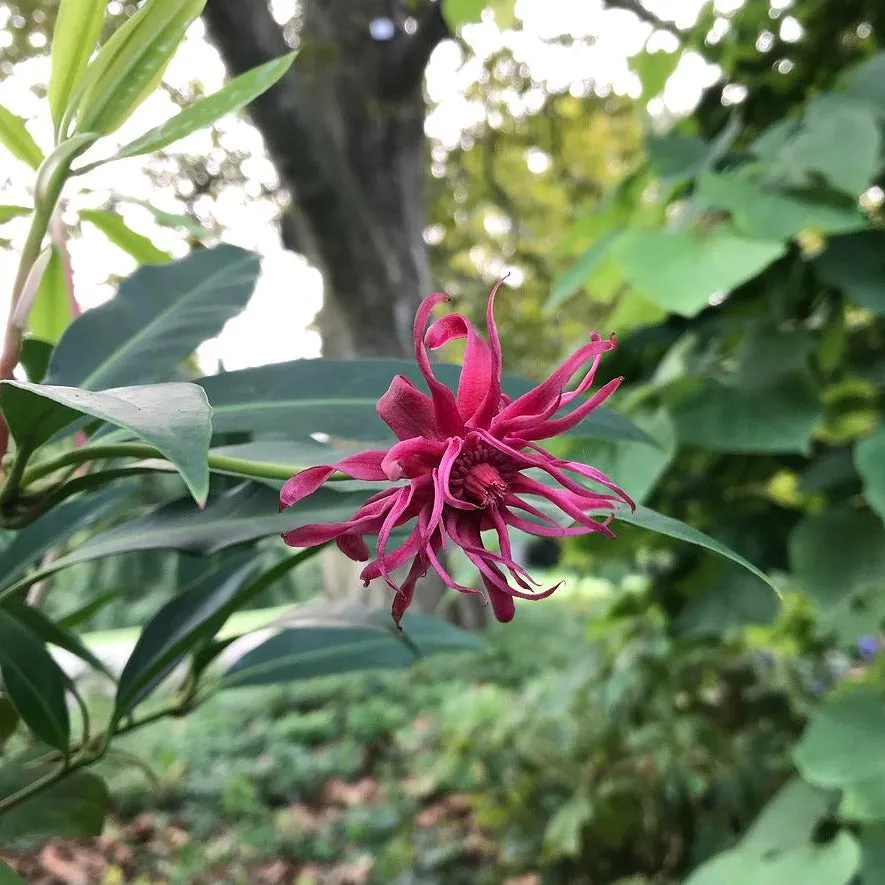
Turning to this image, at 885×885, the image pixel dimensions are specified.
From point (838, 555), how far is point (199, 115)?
0.57 metres

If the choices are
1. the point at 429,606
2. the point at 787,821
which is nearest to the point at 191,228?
the point at 787,821

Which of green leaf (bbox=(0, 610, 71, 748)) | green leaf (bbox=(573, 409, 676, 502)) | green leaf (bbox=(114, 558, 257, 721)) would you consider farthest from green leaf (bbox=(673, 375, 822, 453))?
green leaf (bbox=(0, 610, 71, 748))

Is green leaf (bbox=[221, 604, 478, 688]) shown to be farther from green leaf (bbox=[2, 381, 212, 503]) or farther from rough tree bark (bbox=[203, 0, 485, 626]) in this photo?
rough tree bark (bbox=[203, 0, 485, 626])

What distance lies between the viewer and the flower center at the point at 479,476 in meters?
0.20

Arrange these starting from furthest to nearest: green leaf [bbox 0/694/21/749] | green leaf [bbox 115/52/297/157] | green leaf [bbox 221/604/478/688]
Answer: green leaf [bbox 221/604/478/688]
green leaf [bbox 0/694/21/749]
green leaf [bbox 115/52/297/157]

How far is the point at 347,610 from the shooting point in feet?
1.62

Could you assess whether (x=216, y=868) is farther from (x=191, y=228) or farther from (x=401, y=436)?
(x=401, y=436)

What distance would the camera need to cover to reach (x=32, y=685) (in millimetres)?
337

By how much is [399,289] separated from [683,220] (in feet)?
6.16

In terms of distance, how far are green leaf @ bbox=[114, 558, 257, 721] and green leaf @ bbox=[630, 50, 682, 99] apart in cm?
65

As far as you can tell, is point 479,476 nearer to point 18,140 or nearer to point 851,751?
point 18,140

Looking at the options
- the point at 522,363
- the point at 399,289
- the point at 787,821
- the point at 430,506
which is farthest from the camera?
the point at 522,363

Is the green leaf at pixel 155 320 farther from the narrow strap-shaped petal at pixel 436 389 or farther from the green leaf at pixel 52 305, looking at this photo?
the narrow strap-shaped petal at pixel 436 389

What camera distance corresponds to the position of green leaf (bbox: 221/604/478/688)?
0.47m
